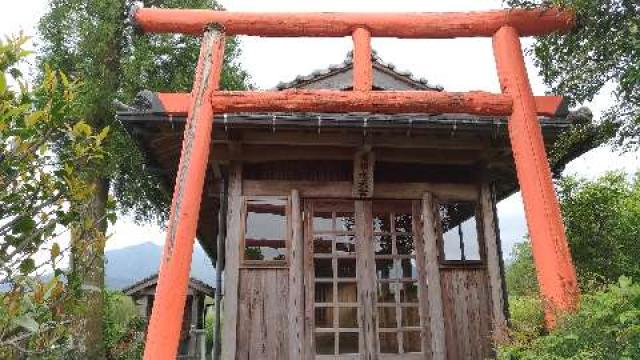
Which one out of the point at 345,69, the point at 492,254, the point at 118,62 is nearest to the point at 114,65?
the point at 118,62

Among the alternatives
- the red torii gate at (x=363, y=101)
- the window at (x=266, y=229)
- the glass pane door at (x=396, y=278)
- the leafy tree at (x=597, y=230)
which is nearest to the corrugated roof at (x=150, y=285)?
the leafy tree at (x=597, y=230)

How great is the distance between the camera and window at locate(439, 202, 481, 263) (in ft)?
Answer: 24.9

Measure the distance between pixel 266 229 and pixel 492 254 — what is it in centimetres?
336

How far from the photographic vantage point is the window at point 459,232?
7602mm

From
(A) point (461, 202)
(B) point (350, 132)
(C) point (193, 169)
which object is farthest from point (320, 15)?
(A) point (461, 202)

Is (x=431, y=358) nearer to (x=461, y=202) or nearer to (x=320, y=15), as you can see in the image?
(x=461, y=202)

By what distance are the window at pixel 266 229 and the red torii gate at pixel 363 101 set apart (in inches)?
72.2

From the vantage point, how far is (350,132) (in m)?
7.02

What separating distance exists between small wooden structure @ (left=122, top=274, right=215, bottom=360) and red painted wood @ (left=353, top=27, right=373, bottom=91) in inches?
560

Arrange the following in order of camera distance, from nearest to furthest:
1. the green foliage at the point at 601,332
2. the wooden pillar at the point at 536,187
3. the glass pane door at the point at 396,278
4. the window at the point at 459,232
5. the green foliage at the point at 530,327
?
1. the green foliage at the point at 601,332
2. the green foliage at the point at 530,327
3. the wooden pillar at the point at 536,187
4. the glass pane door at the point at 396,278
5. the window at the point at 459,232

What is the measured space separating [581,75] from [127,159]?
12.7m

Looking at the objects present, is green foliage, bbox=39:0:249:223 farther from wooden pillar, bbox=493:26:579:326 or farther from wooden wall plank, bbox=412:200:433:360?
wooden pillar, bbox=493:26:579:326

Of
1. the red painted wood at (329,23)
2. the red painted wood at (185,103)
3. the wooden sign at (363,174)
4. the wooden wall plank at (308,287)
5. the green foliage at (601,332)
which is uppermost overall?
the red painted wood at (329,23)

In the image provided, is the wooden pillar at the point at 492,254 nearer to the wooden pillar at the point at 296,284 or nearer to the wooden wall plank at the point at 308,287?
the wooden wall plank at the point at 308,287
